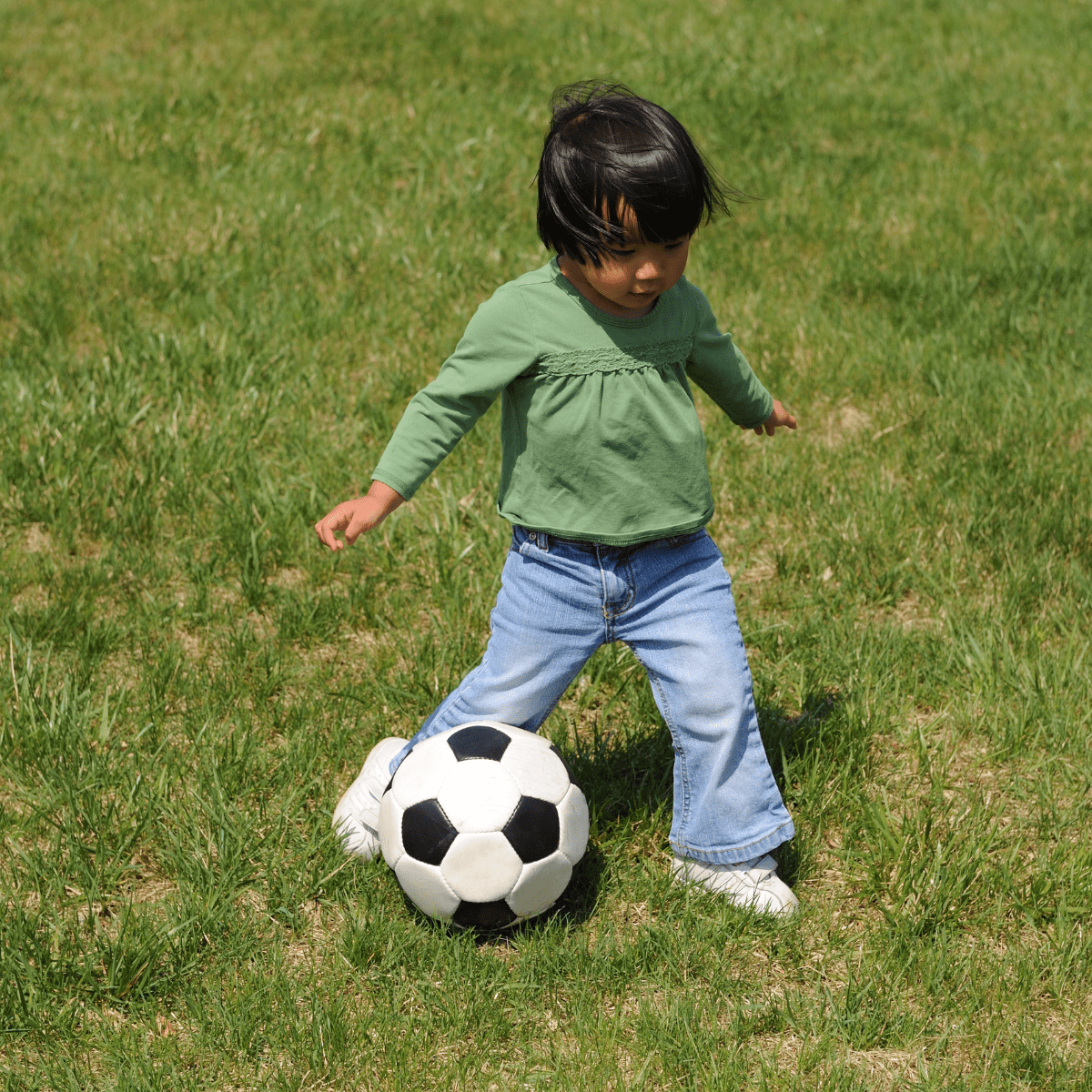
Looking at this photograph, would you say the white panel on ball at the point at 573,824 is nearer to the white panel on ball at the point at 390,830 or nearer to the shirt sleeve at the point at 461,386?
the white panel on ball at the point at 390,830

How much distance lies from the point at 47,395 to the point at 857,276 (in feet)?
11.8

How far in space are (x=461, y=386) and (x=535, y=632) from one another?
0.60 metres

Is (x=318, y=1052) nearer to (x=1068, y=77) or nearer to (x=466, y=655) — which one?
(x=466, y=655)

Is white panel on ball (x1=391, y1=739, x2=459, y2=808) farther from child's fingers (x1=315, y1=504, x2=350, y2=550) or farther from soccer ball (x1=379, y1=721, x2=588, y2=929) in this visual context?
child's fingers (x1=315, y1=504, x2=350, y2=550)

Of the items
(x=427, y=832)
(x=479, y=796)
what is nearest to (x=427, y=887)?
(x=427, y=832)

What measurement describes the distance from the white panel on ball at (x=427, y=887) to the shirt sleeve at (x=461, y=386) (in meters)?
0.84

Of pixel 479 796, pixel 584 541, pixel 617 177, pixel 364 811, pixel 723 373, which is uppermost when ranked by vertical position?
pixel 617 177

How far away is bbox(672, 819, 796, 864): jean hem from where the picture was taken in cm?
288

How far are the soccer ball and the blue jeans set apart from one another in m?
0.17

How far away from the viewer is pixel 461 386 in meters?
2.66

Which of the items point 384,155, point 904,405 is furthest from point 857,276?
point 384,155

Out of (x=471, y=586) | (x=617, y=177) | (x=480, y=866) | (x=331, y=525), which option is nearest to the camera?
(x=617, y=177)

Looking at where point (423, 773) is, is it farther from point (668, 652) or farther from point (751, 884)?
point (751, 884)

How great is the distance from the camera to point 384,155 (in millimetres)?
6594
